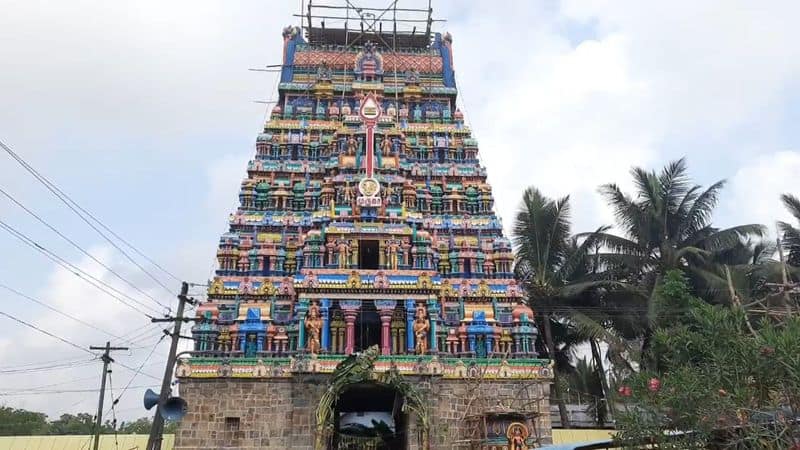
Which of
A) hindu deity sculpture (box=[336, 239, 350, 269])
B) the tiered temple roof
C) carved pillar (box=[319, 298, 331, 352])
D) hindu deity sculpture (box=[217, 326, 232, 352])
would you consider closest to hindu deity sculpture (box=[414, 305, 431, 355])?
the tiered temple roof

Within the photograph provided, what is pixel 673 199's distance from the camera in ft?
97.7

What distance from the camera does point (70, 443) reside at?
25.2 meters

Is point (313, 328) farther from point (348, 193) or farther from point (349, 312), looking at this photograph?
point (348, 193)

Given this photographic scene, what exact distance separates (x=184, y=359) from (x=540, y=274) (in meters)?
16.7

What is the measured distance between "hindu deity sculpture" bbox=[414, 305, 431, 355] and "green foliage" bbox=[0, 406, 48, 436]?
39.5 meters

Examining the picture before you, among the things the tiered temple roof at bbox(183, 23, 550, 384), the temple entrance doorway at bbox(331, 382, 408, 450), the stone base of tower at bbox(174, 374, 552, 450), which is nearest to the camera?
the stone base of tower at bbox(174, 374, 552, 450)

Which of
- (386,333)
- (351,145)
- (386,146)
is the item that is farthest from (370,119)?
(386,333)

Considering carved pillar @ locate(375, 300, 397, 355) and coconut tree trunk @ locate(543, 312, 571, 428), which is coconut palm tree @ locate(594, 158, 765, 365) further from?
carved pillar @ locate(375, 300, 397, 355)

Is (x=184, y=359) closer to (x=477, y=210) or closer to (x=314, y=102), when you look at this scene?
(x=477, y=210)

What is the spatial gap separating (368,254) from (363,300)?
12.3ft

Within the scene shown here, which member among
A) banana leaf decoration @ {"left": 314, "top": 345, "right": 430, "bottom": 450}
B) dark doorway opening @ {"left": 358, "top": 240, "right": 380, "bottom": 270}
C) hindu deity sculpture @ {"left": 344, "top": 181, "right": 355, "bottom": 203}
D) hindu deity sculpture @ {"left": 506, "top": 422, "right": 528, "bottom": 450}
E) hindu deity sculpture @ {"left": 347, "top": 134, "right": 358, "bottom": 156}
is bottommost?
hindu deity sculpture @ {"left": 506, "top": 422, "right": 528, "bottom": 450}

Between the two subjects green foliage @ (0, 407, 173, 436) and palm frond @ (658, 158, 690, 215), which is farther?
green foliage @ (0, 407, 173, 436)

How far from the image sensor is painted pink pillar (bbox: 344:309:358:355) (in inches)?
868

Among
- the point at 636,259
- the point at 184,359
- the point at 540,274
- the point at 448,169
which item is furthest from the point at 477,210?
the point at 184,359
